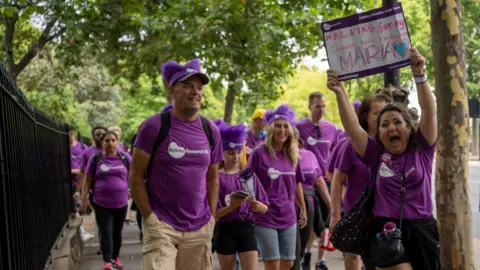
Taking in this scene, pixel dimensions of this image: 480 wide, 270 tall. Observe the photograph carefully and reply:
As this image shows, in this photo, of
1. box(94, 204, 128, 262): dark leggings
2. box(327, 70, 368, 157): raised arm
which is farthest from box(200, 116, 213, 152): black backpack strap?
box(94, 204, 128, 262): dark leggings

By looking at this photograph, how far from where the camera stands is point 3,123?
18.0 ft

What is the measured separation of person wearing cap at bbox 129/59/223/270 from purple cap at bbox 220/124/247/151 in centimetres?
164

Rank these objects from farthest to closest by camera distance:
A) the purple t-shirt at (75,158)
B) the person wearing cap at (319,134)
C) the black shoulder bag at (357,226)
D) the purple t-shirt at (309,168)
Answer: the purple t-shirt at (75,158)
the person wearing cap at (319,134)
the purple t-shirt at (309,168)
the black shoulder bag at (357,226)

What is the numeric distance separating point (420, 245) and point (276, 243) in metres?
2.54

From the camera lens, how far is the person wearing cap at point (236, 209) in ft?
25.4

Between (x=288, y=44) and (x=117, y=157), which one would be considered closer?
(x=117, y=157)

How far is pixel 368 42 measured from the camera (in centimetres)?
577

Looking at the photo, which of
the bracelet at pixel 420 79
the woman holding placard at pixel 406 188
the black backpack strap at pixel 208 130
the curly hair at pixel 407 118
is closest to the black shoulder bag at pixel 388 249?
the woman holding placard at pixel 406 188

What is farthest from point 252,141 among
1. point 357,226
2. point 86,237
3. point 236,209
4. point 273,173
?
point 357,226

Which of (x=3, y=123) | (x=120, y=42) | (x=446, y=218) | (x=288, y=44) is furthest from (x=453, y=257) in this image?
(x=120, y=42)

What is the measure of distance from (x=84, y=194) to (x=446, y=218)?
6.75m

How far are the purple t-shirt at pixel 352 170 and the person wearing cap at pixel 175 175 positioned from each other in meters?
1.50

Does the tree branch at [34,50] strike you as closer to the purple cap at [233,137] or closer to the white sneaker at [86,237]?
the white sneaker at [86,237]

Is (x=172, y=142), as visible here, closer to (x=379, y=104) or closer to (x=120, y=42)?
(x=379, y=104)
